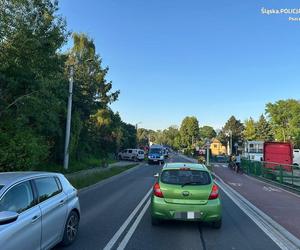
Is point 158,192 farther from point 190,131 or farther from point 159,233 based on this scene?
point 190,131

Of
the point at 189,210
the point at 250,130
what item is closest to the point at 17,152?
the point at 189,210

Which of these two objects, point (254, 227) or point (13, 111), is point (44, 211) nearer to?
point (254, 227)

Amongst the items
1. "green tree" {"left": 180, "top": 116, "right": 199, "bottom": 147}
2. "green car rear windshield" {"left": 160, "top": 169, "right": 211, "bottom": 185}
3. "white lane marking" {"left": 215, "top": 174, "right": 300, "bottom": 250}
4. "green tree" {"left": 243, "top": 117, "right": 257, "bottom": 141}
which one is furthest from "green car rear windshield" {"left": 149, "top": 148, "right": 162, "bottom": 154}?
"green tree" {"left": 180, "top": 116, "right": 199, "bottom": 147}

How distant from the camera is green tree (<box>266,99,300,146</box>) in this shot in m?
87.9

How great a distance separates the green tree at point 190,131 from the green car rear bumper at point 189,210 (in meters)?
126

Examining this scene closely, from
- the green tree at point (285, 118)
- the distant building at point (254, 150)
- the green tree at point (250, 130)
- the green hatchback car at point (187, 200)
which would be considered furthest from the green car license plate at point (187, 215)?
the green tree at point (250, 130)

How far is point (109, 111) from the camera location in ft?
146

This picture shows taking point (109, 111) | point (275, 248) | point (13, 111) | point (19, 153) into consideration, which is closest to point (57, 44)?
point (13, 111)

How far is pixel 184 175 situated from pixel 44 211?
3932mm

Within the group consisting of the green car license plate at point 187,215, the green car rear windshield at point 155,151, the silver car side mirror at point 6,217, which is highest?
the green car rear windshield at point 155,151

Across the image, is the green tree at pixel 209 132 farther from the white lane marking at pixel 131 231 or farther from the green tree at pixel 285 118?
the white lane marking at pixel 131 231

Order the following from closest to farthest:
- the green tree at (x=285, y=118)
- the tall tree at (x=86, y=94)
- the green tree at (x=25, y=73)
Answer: the green tree at (x=25, y=73) → the tall tree at (x=86, y=94) → the green tree at (x=285, y=118)

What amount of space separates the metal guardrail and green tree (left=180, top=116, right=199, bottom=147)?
341 feet

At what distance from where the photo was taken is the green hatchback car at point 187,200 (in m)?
8.55
